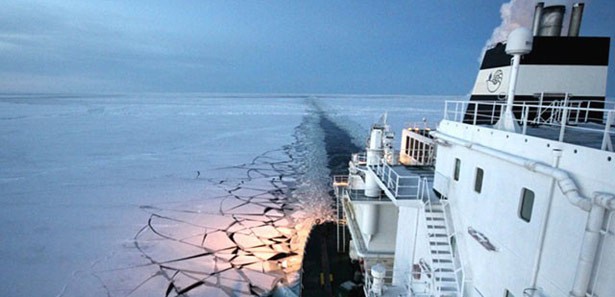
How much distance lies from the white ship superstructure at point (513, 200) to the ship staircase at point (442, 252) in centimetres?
2

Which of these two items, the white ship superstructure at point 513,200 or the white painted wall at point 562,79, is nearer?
the white ship superstructure at point 513,200

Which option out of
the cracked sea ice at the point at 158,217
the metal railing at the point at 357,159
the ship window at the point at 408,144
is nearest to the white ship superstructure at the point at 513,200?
the metal railing at the point at 357,159

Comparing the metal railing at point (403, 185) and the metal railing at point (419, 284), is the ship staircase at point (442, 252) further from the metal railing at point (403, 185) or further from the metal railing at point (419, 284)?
the metal railing at point (403, 185)

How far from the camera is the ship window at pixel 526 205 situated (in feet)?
14.5

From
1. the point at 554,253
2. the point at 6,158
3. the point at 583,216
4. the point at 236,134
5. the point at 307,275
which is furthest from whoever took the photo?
the point at 236,134

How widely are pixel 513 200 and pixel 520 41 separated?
2492 millimetres

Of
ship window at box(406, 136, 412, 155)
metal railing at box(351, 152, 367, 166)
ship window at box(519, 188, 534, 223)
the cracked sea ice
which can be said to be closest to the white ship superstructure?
ship window at box(519, 188, 534, 223)

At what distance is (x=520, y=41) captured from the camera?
5.24m

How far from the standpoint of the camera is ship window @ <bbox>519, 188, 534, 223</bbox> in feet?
14.5

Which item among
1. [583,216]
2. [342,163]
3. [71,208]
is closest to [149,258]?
[71,208]

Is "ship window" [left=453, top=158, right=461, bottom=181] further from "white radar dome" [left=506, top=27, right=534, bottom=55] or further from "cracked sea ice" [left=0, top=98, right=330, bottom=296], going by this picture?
"cracked sea ice" [left=0, top=98, right=330, bottom=296]

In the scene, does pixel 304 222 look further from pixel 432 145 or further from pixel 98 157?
pixel 98 157

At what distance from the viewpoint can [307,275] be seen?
33.5 feet

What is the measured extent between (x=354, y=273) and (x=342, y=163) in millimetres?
12593
